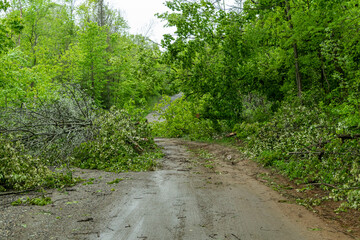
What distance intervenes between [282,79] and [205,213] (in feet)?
35.4

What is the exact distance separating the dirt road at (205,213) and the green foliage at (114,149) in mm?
1564

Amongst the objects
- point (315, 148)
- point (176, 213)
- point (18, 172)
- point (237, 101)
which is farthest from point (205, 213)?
point (237, 101)

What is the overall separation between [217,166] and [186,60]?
630 centimetres

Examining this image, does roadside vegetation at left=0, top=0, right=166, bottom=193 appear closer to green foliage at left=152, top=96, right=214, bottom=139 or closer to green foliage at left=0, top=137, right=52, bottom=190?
green foliage at left=0, top=137, right=52, bottom=190

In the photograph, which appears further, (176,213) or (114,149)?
(114,149)

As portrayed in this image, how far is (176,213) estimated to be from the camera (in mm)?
4742

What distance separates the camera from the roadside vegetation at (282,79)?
7.02 meters

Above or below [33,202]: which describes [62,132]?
above

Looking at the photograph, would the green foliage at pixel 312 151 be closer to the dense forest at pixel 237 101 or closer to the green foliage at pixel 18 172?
the dense forest at pixel 237 101

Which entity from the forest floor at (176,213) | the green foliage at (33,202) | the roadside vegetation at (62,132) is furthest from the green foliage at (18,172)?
the green foliage at (33,202)

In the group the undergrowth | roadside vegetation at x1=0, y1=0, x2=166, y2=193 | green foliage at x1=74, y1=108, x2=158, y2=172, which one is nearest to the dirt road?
the undergrowth

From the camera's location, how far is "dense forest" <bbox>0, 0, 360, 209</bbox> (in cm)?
682

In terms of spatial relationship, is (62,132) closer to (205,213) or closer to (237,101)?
(205,213)

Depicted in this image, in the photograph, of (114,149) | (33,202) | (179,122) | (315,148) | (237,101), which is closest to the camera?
(33,202)
